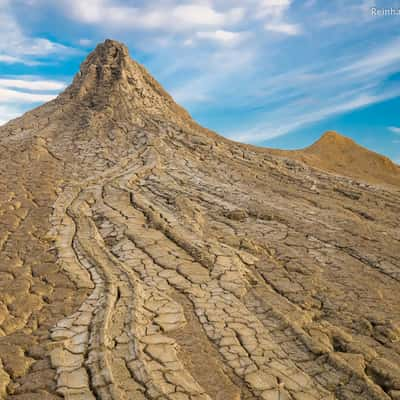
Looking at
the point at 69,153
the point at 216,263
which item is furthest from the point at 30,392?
the point at 69,153

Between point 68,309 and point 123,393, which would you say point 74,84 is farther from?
point 123,393

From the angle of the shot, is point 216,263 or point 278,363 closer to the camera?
point 278,363

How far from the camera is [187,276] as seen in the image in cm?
520

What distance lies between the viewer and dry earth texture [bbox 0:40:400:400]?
335 centimetres

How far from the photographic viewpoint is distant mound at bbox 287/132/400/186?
870 inches

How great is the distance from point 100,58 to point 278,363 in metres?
13.5

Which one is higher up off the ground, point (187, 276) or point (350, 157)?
point (350, 157)

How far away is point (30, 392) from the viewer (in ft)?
9.89

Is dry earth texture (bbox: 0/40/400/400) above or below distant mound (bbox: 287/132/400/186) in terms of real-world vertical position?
below

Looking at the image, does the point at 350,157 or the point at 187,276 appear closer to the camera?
the point at 187,276

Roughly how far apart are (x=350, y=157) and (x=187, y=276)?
2193 cm

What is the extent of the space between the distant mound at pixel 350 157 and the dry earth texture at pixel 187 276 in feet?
37.9

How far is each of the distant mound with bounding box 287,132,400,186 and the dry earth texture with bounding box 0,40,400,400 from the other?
11553mm

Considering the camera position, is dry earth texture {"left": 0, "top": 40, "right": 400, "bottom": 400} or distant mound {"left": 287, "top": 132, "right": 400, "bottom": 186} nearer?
dry earth texture {"left": 0, "top": 40, "right": 400, "bottom": 400}
